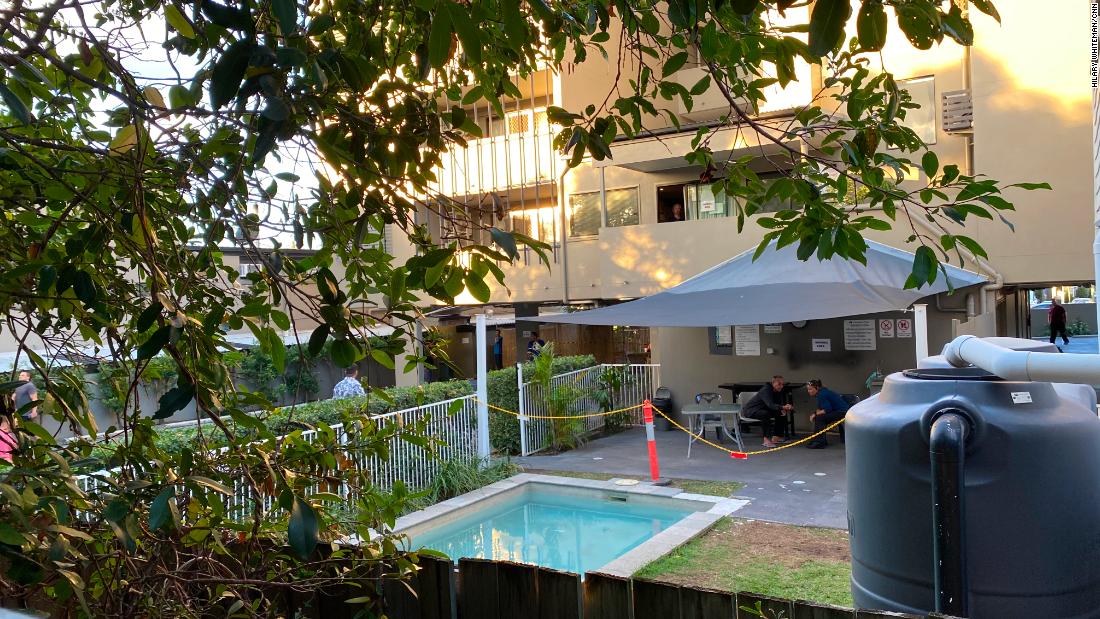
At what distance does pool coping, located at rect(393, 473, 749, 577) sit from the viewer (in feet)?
24.9

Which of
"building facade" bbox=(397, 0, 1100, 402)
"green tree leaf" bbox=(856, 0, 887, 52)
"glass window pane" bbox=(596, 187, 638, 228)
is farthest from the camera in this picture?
"glass window pane" bbox=(596, 187, 638, 228)

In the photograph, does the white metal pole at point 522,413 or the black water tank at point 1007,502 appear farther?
the white metal pole at point 522,413

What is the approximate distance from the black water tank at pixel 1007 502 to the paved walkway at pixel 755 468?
507 centimetres

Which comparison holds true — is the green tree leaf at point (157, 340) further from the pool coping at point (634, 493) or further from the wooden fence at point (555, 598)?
the pool coping at point (634, 493)

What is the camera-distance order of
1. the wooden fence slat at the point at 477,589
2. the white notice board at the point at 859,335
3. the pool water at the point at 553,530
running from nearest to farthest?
the wooden fence slat at the point at 477,589
the pool water at the point at 553,530
the white notice board at the point at 859,335

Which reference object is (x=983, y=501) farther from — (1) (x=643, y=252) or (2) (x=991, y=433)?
(1) (x=643, y=252)

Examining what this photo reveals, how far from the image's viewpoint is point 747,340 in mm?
15133

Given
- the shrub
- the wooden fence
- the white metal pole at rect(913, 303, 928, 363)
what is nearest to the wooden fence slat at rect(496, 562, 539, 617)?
the wooden fence

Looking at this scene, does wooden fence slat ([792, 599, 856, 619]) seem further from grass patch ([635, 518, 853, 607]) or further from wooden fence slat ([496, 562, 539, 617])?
grass patch ([635, 518, 853, 607])

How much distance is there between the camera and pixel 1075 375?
123 inches

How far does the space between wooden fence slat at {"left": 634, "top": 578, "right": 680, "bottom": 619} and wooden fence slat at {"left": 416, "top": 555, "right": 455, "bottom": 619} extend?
71cm

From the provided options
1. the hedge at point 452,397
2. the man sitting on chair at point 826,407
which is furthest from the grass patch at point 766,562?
the man sitting on chair at point 826,407

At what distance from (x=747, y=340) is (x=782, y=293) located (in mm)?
3205

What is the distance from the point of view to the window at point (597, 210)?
1859 cm
